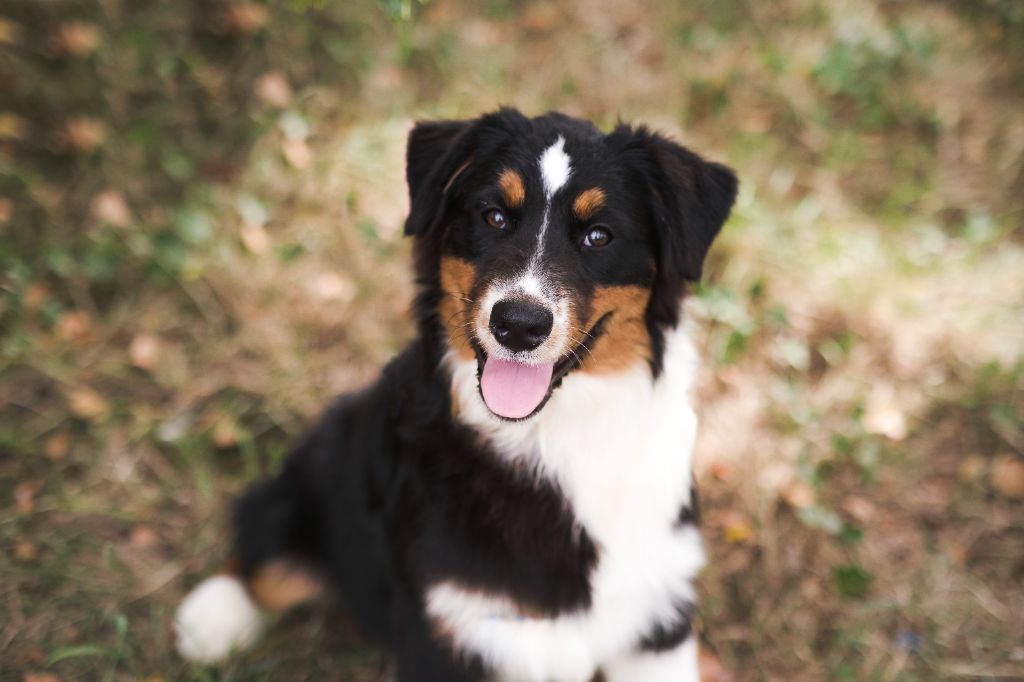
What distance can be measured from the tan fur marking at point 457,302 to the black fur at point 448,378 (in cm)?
4

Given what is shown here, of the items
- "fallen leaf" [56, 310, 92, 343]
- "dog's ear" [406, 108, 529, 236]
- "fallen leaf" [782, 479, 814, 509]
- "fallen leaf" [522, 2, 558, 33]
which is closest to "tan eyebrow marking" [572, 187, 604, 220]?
"dog's ear" [406, 108, 529, 236]

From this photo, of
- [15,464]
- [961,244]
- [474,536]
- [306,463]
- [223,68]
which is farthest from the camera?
[223,68]

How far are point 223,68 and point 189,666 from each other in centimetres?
372

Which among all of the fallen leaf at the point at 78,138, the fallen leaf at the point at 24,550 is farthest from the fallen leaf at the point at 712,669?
the fallen leaf at the point at 78,138

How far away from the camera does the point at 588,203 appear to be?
250cm

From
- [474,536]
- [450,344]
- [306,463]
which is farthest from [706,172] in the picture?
[306,463]

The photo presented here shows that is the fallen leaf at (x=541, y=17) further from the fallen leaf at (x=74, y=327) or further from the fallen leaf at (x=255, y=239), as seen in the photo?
the fallen leaf at (x=74, y=327)

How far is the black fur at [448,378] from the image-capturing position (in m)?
2.56

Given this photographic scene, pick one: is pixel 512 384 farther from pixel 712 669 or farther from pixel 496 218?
pixel 712 669

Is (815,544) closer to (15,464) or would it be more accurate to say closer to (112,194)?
(15,464)

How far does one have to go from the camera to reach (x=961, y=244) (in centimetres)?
484

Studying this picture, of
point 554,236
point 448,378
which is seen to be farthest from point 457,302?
point 554,236

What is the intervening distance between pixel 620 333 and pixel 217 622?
2.03 m

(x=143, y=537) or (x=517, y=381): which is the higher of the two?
(x=517, y=381)
